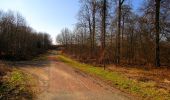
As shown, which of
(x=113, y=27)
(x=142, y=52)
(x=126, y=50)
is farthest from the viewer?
(x=126, y=50)

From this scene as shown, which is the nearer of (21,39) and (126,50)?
(126,50)

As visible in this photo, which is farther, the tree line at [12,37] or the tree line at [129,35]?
the tree line at [12,37]

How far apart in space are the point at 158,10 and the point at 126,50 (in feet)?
77.0

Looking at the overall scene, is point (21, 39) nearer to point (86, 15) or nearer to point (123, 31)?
point (86, 15)

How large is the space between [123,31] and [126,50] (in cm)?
418

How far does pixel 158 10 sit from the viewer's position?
27.3 meters

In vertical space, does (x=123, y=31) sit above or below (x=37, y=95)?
above

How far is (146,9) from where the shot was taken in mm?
28312

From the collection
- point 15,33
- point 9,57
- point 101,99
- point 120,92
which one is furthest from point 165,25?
point 15,33

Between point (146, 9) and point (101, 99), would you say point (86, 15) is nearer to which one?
point (146, 9)

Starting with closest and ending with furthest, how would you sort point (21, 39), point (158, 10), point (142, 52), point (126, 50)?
point (158, 10), point (142, 52), point (126, 50), point (21, 39)

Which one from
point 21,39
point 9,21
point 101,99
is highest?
point 9,21

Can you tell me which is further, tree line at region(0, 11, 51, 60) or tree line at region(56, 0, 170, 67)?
tree line at region(0, 11, 51, 60)

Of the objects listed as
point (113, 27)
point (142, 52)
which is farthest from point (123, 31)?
point (142, 52)
